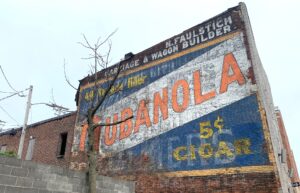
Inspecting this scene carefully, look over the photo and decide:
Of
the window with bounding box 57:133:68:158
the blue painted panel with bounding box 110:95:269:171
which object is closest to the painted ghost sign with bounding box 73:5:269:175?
the blue painted panel with bounding box 110:95:269:171

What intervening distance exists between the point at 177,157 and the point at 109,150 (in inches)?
171

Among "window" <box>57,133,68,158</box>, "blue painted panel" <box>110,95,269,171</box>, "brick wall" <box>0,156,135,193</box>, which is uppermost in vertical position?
"window" <box>57,133,68,158</box>

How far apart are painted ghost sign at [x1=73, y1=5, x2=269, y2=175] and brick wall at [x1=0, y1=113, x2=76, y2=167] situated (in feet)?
10.6

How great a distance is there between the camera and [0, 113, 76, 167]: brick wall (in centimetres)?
1767

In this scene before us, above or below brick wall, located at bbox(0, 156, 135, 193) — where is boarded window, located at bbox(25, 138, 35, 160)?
above

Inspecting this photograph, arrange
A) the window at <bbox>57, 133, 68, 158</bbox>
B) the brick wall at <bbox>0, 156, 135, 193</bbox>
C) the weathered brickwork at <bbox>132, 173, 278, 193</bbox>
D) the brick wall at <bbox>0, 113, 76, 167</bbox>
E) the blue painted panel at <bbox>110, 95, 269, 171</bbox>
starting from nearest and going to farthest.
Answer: the brick wall at <bbox>0, 156, 135, 193</bbox>, the weathered brickwork at <bbox>132, 173, 278, 193</bbox>, the blue painted panel at <bbox>110, 95, 269, 171</bbox>, the brick wall at <bbox>0, 113, 76, 167</bbox>, the window at <bbox>57, 133, 68, 158</bbox>

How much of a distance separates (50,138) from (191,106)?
1137 cm

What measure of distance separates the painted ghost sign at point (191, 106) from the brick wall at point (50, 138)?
3244 millimetres

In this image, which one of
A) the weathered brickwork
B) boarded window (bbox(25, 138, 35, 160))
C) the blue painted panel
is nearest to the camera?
the weathered brickwork

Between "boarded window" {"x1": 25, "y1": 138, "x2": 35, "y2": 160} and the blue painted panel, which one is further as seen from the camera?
"boarded window" {"x1": 25, "y1": 138, "x2": 35, "y2": 160}

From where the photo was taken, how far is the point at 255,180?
956 cm

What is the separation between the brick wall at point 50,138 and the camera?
17.7 meters

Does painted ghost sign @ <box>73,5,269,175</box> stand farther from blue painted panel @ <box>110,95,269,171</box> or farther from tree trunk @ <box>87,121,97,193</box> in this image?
tree trunk @ <box>87,121,97,193</box>

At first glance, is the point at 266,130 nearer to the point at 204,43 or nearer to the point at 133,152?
the point at 204,43
